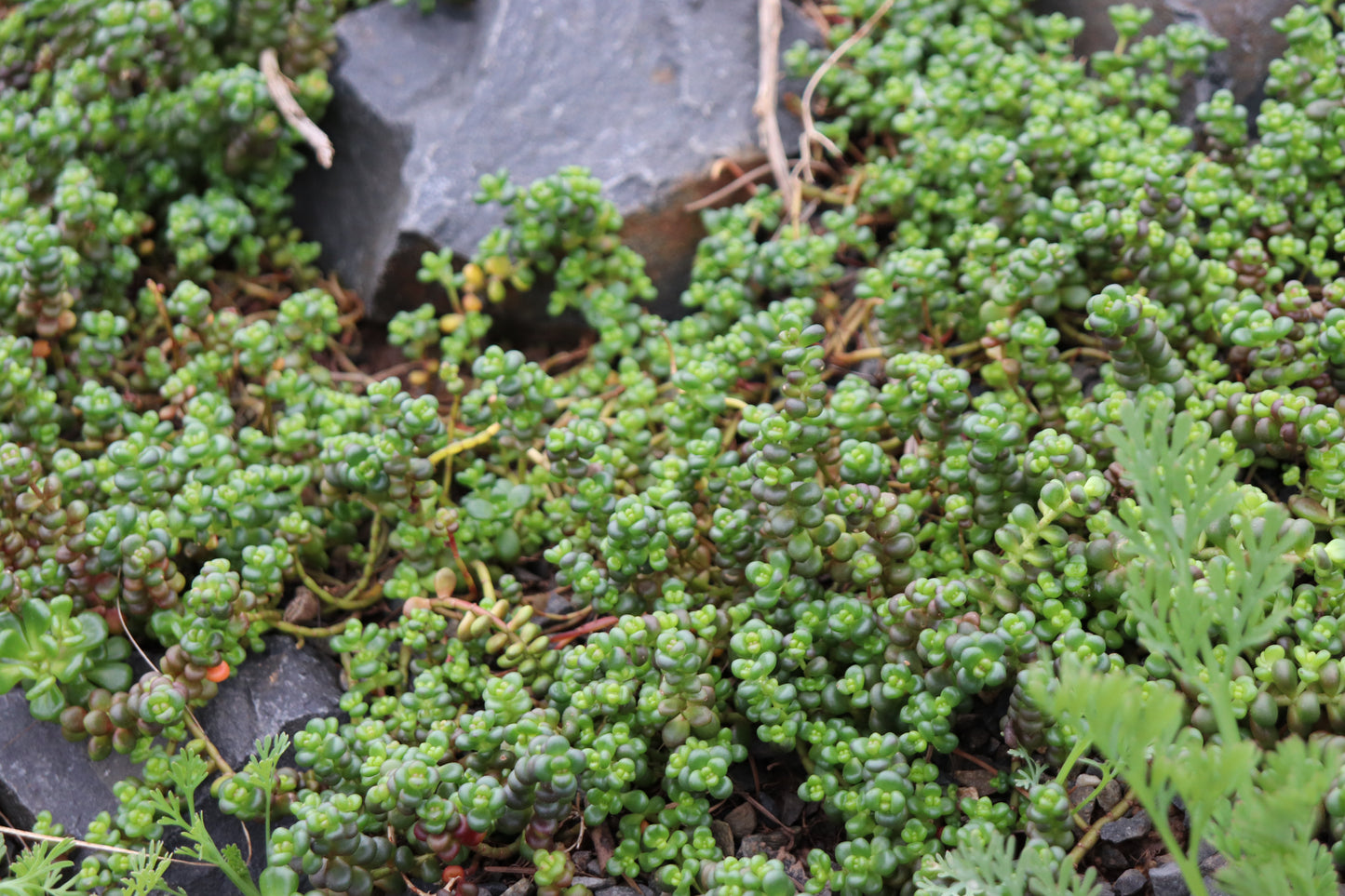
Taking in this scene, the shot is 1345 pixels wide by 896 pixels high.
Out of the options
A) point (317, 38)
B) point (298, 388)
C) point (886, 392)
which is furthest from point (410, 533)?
point (317, 38)

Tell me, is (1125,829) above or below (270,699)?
below

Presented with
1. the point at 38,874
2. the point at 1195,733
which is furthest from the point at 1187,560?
the point at 38,874

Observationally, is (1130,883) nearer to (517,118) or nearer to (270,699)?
(270,699)

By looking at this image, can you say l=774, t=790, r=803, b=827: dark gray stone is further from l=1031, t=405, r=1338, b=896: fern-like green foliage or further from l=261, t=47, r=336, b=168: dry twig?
l=261, t=47, r=336, b=168: dry twig

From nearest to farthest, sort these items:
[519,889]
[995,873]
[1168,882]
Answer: [995,873]
[1168,882]
[519,889]

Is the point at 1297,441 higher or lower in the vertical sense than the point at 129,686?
lower

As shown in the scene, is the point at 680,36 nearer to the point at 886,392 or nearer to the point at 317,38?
the point at 317,38
